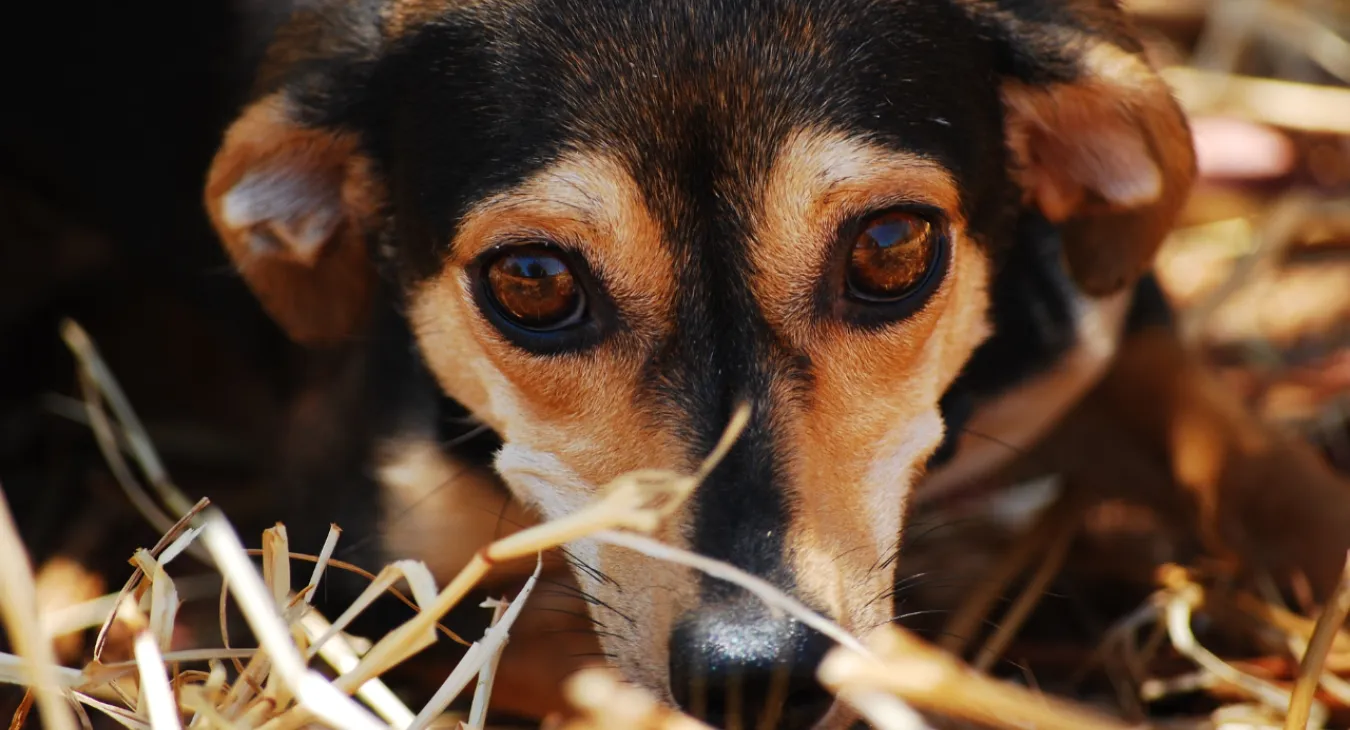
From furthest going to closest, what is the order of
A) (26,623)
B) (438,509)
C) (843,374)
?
(438,509) < (843,374) < (26,623)

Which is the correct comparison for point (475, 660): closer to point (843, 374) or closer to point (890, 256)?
point (843, 374)

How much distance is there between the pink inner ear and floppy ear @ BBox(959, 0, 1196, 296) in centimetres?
128

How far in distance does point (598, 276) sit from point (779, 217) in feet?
1.02

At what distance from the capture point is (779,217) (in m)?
2.37

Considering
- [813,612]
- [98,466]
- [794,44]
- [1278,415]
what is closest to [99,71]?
[98,466]

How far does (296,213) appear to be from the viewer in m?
2.92

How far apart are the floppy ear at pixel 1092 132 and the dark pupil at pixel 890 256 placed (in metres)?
0.42

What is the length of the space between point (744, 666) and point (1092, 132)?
1330 millimetres

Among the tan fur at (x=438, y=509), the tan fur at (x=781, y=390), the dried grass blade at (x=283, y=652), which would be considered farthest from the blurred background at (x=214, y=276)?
the dried grass blade at (x=283, y=652)

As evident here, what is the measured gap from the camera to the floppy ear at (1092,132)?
2678mm

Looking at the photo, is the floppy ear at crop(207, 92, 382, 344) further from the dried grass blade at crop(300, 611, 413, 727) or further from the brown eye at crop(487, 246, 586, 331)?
the dried grass blade at crop(300, 611, 413, 727)

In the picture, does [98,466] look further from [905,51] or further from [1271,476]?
[1271,476]

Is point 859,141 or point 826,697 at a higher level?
point 859,141

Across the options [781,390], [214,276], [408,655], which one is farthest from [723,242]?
[214,276]
